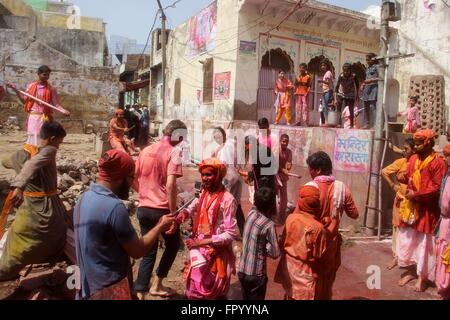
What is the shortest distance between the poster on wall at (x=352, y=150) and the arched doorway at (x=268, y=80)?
535cm

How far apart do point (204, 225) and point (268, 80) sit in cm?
996

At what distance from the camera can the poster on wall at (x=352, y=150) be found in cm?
657

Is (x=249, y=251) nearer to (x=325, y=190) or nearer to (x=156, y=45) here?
(x=325, y=190)

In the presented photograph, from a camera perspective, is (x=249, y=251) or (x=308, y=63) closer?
(x=249, y=251)

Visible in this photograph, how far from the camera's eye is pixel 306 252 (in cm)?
286

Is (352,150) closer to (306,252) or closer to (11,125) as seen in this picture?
(306,252)

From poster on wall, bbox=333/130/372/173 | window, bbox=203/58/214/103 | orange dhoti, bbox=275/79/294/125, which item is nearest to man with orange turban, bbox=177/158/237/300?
poster on wall, bbox=333/130/372/173

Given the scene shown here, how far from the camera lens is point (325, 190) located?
3.38 m

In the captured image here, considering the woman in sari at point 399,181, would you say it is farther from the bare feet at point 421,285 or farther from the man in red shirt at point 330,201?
the man in red shirt at point 330,201

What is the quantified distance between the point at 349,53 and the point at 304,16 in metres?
2.91

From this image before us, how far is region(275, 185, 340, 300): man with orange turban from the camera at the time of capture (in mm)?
2861

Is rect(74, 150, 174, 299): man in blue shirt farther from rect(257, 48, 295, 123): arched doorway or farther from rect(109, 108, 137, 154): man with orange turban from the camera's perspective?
rect(257, 48, 295, 123): arched doorway
